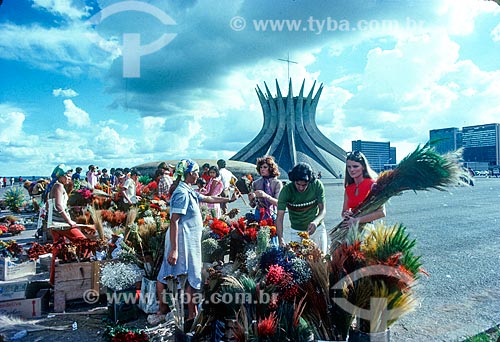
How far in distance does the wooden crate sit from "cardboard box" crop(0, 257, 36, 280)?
5.30 feet

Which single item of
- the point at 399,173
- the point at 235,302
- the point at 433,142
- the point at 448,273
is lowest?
the point at 448,273

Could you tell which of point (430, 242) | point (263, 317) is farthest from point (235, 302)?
point (430, 242)

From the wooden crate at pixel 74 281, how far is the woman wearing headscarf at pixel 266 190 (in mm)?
1956

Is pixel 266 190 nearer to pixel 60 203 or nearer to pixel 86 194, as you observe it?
pixel 60 203

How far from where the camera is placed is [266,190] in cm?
489

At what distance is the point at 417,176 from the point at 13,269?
5345mm

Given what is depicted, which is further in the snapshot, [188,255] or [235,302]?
[188,255]

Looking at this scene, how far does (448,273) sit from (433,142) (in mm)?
3092

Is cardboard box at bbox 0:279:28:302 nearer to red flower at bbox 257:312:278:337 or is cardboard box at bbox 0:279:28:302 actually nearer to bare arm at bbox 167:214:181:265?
bare arm at bbox 167:214:181:265

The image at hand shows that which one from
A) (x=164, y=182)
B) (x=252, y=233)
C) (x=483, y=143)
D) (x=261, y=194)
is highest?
(x=483, y=143)

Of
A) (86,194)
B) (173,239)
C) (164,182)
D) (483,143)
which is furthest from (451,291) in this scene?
(483,143)

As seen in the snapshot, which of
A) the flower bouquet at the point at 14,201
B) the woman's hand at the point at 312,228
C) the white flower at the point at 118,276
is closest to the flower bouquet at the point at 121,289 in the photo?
the white flower at the point at 118,276

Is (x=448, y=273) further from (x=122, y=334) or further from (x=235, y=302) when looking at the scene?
(x=122, y=334)

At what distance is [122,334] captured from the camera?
3.17 metres
